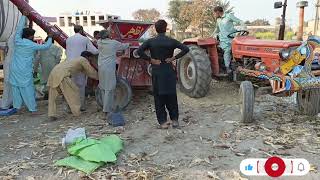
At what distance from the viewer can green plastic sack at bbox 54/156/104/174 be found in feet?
16.2

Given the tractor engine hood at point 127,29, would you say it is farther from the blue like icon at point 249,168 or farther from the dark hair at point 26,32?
the blue like icon at point 249,168

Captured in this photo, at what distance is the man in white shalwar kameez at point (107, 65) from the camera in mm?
7543

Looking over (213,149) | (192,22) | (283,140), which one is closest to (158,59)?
(213,149)

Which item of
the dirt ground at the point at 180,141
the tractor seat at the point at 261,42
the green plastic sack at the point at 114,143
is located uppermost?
the tractor seat at the point at 261,42

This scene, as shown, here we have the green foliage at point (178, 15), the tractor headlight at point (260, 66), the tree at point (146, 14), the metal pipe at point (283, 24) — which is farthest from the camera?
the tree at point (146, 14)

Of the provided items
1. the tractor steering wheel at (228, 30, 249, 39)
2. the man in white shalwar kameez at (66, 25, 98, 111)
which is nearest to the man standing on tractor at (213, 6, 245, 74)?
the tractor steering wheel at (228, 30, 249, 39)

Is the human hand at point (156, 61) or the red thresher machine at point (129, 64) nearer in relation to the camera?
the human hand at point (156, 61)

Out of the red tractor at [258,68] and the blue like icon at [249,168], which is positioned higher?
the red tractor at [258,68]

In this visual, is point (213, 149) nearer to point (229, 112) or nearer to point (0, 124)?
point (229, 112)

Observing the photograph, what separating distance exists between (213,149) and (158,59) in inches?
65.8

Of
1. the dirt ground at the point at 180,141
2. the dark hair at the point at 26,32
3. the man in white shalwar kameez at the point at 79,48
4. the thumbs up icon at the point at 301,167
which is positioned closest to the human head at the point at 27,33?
the dark hair at the point at 26,32

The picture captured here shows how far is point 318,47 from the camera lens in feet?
21.8

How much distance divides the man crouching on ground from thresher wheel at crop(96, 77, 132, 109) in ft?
1.40

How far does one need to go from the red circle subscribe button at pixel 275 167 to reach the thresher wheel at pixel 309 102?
2.70 m
